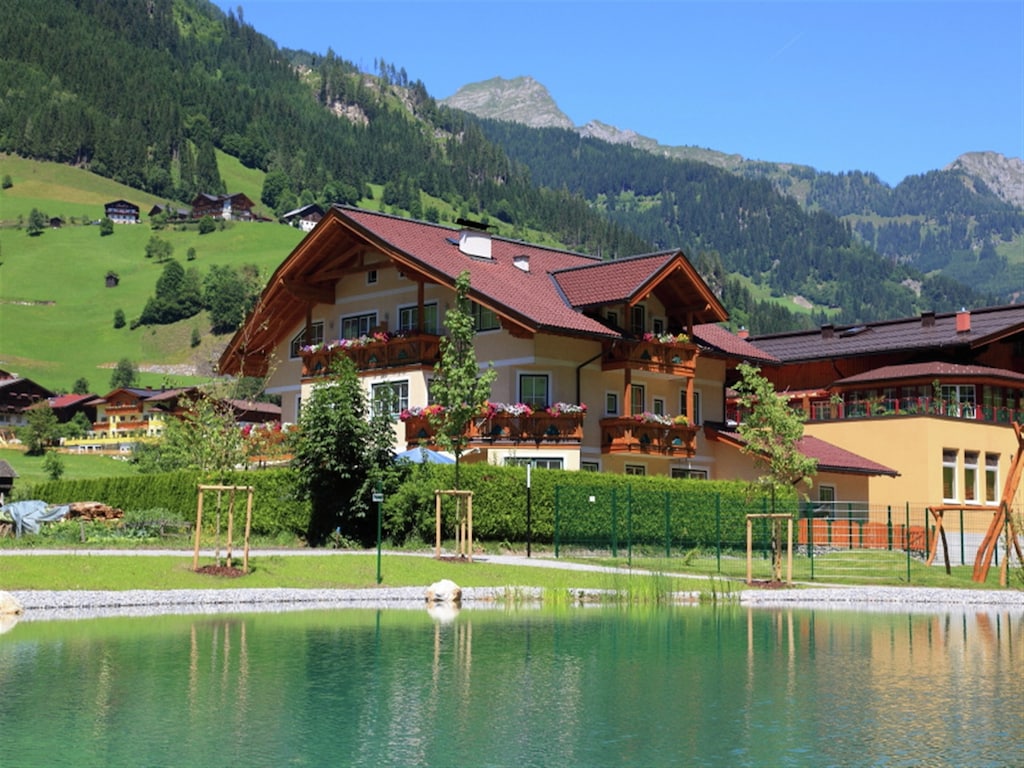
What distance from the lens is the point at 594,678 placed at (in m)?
18.6

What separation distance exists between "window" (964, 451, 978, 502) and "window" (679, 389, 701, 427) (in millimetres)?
13262

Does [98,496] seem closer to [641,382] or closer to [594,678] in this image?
[641,382]

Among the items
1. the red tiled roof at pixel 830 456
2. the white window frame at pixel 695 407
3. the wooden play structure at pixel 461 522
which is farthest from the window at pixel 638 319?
the wooden play structure at pixel 461 522

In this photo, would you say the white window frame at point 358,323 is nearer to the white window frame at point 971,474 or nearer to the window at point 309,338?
the window at point 309,338

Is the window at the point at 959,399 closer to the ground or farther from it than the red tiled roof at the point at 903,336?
closer to the ground

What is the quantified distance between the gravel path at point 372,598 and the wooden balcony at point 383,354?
14656mm

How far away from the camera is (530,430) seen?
4825 centimetres

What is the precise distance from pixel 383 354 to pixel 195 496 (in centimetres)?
1089

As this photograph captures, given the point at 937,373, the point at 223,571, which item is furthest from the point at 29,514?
the point at 937,373

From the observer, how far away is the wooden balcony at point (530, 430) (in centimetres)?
4812

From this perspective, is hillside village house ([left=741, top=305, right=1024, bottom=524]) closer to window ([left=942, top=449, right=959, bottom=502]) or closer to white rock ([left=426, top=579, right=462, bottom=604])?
window ([left=942, top=449, right=959, bottom=502])

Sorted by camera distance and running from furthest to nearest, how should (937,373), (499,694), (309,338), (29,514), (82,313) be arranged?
1. (82,313)
2. (937,373)
3. (309,338)
4. (29,514)
5. (499,694)

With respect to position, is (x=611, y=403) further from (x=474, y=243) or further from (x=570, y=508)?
(x=570, y=508)

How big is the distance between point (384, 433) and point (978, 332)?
116 feet
